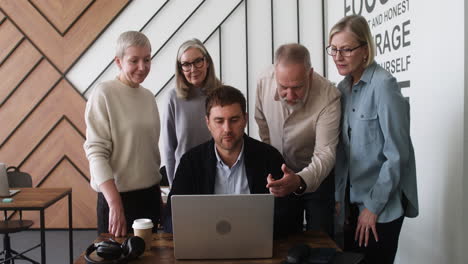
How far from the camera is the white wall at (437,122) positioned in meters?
1.99

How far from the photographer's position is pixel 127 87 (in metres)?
2.03

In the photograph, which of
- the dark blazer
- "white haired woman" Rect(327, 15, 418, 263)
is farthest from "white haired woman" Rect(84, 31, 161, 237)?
"white haired woman" Rect(327, 15, 418, 263)

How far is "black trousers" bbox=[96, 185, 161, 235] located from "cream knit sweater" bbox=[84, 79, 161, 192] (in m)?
0.04

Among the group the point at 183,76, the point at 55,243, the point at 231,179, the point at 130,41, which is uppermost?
the point at 130,41

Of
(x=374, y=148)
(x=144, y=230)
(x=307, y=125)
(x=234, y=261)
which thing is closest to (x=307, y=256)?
(x=234, y=261)

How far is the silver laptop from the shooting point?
4.08 feet

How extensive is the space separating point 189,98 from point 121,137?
45cm

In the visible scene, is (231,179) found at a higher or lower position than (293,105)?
lower

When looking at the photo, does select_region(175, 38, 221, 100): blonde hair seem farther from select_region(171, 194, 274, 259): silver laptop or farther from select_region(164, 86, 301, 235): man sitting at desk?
select_region(171, 194, 274, 259): silver laptop

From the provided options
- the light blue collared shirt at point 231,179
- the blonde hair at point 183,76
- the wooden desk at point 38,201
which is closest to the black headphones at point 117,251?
the light blue collared shirt at point 231,179

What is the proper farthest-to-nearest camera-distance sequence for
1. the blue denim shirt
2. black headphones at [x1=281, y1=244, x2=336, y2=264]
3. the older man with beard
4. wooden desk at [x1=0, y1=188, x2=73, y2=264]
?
wooden desk at [x1=0, y1=188, x2=73, y2=264], the older man with beard, the blue denim shirt, black headphones at [x1=281, y1=244, x2=336, y2=264]

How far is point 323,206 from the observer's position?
2.07 metres

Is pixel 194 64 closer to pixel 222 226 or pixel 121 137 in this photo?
pixel 121 137

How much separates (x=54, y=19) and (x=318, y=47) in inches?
103
